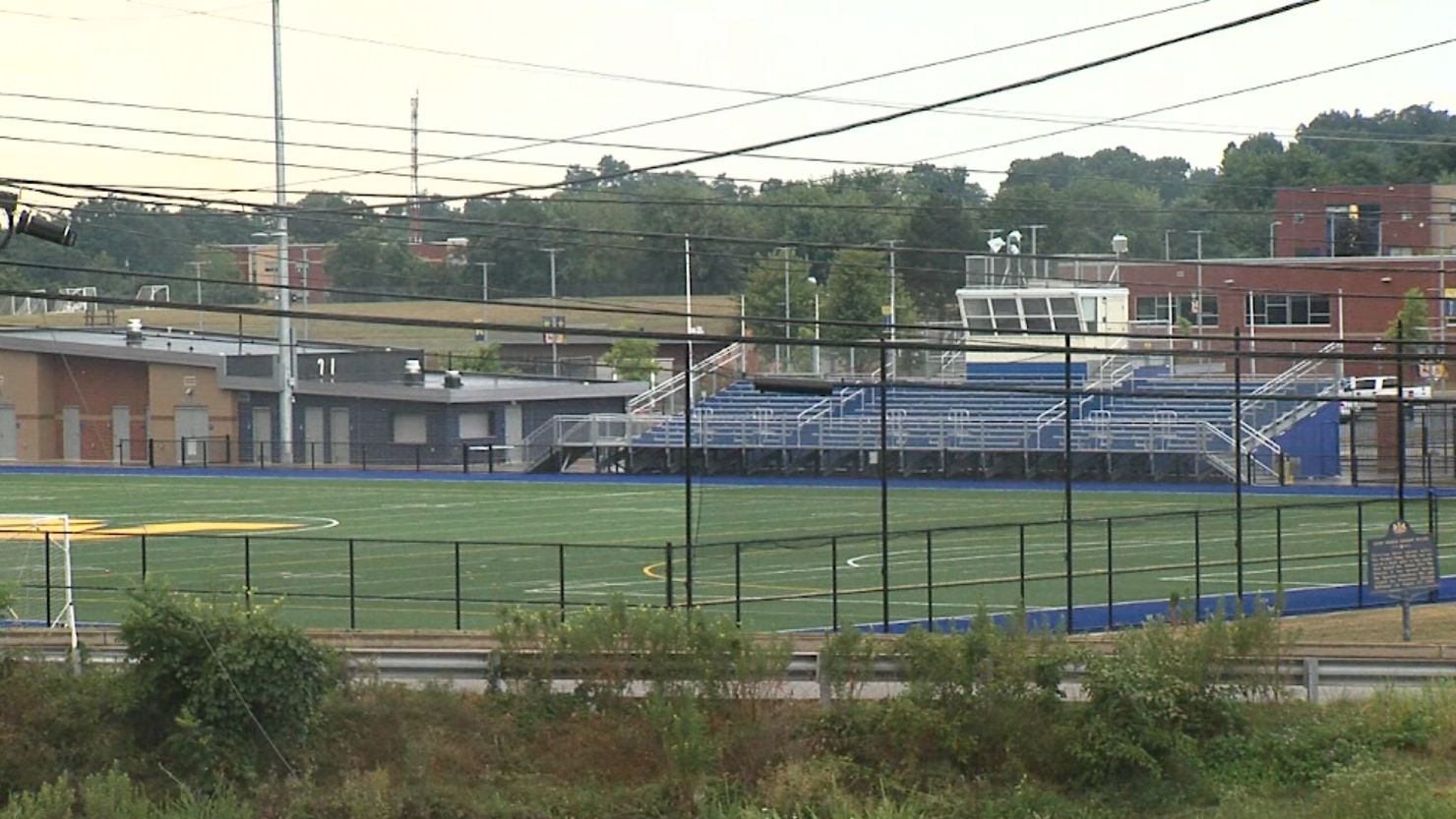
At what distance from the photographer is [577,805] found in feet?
67.7

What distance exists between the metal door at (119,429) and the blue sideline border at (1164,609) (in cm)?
5644

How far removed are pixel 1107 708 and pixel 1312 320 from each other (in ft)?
209

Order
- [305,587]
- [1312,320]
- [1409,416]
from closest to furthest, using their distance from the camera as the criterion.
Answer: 1. [305,587]
2. [1409,416]
3. [1312,320]

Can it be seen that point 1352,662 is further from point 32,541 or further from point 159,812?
point 32,541

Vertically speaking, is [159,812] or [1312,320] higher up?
[1312,320]

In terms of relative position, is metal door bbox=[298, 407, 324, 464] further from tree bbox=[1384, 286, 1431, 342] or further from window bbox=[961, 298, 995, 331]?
tree bbox=[1384, 286, 1431, 342]

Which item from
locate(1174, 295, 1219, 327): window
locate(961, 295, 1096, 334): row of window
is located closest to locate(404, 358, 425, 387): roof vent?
locate(961, 295, 1096, 334): row of window

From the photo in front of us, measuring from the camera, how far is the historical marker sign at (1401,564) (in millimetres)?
27016

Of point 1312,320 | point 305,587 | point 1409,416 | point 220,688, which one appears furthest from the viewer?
point 1312,320

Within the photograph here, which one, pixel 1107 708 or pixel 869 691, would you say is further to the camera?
pixel 869 691

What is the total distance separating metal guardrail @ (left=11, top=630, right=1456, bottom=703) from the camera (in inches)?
882

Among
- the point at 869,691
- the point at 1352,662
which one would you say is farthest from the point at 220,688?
the point at 1352,662

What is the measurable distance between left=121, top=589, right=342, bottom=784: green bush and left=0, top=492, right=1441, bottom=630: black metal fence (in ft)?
18.2

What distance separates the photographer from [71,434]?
82000 mm
